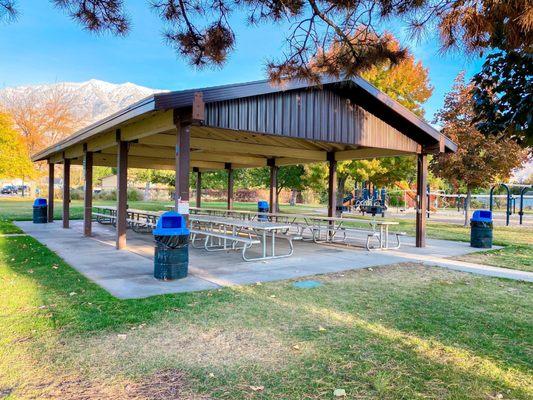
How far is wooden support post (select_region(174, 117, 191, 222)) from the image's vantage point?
699 centimetres

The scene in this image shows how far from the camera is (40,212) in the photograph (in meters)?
15.9

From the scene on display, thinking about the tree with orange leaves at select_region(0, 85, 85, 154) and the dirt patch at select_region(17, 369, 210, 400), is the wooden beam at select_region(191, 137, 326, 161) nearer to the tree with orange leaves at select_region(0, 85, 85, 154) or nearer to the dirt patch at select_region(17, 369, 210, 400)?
the dirt patch at select_region(17, 369, 210, 400)

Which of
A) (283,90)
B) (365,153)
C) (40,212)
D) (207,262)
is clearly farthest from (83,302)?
(40,212)

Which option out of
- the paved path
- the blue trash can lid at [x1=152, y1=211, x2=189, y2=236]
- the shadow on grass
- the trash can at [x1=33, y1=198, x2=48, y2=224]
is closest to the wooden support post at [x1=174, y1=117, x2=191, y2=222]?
the blue trash can lid at [x1=152, y1=211, x2=189, y2=236]

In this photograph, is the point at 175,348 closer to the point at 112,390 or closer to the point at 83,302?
the point at 112,390

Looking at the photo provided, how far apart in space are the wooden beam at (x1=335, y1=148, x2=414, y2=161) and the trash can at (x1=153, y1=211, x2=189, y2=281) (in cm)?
709

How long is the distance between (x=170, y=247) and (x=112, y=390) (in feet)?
10.8

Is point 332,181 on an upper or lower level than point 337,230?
upper

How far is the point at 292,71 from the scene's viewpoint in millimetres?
5613

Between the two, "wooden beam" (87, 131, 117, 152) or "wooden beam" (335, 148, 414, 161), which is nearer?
"wooden beam" (87, 131, 117, 152)

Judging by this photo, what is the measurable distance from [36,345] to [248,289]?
2.77m

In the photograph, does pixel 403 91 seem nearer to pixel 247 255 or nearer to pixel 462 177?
pixel 462 177

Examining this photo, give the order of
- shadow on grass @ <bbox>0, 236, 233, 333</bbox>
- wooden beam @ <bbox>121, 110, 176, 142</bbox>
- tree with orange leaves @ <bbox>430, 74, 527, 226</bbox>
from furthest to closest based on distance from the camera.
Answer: tree with orange leaves @ <bbox>430, 74, 527, 226</bbox>, wooden beam @ <bbox>121, 110, 176, 142</bbox>, shadow on grass @ <bbox>0, 236, 233, 333</bbox>

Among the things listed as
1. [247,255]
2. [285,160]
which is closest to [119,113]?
[247,255]
